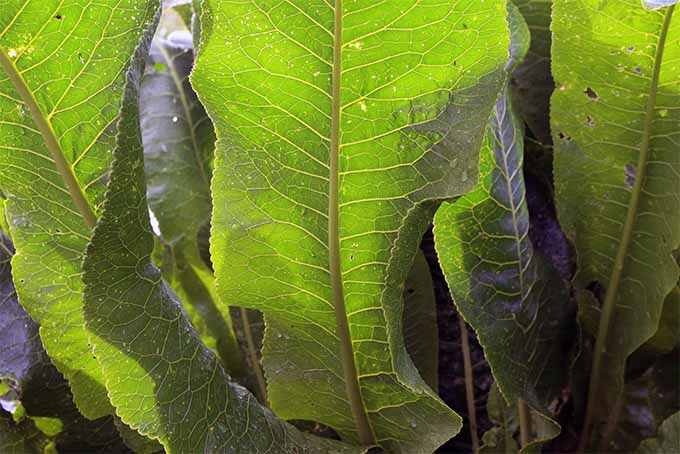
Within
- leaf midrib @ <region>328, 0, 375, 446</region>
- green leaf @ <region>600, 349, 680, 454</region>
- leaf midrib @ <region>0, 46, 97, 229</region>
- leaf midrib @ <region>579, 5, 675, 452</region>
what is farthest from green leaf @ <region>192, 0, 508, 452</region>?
green leaf @ <region>600, 349, 680, 454</region>

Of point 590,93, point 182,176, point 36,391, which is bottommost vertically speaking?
point 36,391

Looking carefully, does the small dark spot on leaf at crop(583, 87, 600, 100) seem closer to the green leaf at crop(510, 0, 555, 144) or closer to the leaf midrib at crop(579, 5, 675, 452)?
the leaf midrib at crop(579, 5, 675, 452)

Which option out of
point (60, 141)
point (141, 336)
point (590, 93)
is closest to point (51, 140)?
point (60, 141)

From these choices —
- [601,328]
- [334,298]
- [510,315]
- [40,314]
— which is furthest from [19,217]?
[601,328]

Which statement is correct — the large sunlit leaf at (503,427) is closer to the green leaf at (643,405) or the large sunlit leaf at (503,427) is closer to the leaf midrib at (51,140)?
the green leaf at (643,405)

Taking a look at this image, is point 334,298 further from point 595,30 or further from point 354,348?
point 595,30

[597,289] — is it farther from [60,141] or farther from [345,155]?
[60,141]
